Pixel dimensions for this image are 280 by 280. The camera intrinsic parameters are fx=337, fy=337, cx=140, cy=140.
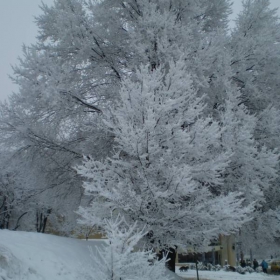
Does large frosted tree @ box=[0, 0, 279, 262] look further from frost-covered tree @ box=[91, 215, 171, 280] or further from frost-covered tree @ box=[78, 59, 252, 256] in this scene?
frost-covered tree @ box=[91, 215, 171, 280]

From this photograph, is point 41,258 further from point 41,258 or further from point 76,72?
point 76,72

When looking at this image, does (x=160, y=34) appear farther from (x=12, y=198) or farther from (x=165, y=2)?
(x=12, y=198)

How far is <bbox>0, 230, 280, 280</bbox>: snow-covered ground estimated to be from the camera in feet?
15.7

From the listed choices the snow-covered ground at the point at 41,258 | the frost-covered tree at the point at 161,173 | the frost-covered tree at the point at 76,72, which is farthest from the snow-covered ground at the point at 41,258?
the frost-covered tree at the point at 76,72

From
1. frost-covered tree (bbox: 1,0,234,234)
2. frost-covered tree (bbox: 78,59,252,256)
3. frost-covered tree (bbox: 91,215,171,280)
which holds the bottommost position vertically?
frost-covered tree (bbox: 91,215,171,280)

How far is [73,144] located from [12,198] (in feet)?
33.9

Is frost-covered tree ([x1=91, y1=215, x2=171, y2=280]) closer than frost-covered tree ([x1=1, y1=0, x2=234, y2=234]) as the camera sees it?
Yes

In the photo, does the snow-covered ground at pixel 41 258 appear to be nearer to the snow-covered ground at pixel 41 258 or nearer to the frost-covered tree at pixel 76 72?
the snow-covered ground at pixel 41 258

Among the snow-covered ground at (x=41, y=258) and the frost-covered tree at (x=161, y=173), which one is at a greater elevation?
the frost-covered tree at (x=161, y=173)

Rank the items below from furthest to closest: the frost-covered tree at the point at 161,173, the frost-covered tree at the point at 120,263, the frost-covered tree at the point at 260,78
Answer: the frost-covered tree at the point at 260,78 → the frost-covered tree at the point at 161,173 → the frost-covered tree at the point at 120,263

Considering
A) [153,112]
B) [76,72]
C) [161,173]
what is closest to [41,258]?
[161,173]

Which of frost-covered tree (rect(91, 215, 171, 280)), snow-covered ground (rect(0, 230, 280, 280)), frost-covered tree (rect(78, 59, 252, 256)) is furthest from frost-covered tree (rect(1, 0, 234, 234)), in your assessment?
frost-covered tree (rect(91, 215, 171, 280))

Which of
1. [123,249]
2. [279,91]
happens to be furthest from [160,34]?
[123,249]

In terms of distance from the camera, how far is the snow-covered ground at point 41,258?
4773 mm
